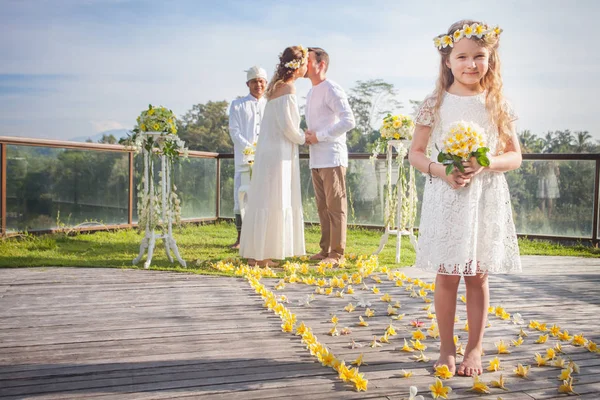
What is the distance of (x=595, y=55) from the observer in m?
22.1

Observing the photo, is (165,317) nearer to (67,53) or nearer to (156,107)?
(156,107)

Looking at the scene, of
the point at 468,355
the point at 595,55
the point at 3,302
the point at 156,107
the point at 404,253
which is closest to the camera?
the point at 468,355

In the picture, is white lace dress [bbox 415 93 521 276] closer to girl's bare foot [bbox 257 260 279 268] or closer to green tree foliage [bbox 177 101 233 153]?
girl's bare foot [bbox 257 260 279 268]

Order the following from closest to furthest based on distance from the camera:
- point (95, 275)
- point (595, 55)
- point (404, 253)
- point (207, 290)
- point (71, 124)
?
point (207, 290), point (95, 275), point (404, 253), point (595, 55), point (71, 124)

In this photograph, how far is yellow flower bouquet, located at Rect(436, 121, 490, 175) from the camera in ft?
7.47

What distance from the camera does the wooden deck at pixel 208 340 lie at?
2.30m

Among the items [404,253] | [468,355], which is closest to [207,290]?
[468,355]

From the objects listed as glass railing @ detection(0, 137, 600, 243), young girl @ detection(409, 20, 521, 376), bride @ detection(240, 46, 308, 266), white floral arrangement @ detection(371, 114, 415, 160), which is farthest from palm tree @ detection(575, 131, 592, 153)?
young girl @ detection(409, 20, 521, 376)

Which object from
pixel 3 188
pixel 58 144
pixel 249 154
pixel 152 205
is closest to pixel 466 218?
pixel 152 205

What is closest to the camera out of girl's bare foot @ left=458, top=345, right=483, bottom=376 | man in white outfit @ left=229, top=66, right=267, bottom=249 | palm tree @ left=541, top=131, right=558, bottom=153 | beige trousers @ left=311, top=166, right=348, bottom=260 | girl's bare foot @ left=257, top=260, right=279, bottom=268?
girl's bare foot @ left=458, top=345, right=483, bottom=376

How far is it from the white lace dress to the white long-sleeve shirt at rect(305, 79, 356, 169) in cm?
301

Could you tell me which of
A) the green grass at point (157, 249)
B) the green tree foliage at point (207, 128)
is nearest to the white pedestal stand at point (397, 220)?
the green grass at point (157, 249)

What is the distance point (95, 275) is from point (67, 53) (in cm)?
1916

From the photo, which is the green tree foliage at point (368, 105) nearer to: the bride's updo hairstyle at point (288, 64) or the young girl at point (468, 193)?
the bride's updo hairstyle at point (288, 64)
